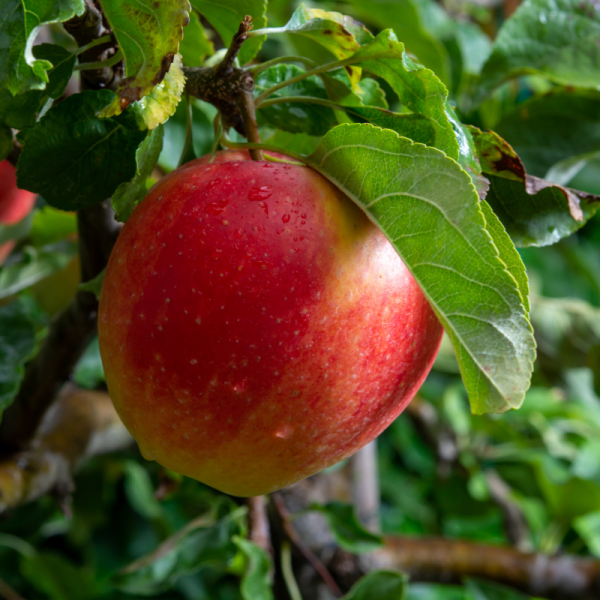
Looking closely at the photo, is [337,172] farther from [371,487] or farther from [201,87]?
[371,487]

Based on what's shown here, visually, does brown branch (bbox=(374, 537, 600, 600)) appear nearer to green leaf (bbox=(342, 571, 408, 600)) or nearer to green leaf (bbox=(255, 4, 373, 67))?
green leaf (bbox=(342, 571, 408, 600))

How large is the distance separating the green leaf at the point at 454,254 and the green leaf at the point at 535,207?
0.07 m

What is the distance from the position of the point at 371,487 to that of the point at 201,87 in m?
0.80

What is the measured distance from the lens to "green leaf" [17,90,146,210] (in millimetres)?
317

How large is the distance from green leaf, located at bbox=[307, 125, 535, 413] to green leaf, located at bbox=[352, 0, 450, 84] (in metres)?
0.48

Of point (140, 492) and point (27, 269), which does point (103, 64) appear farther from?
point (140, 492)

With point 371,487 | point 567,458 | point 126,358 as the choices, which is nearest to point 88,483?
point 371,487

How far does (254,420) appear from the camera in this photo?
0.29 metres

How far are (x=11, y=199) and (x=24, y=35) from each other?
0.47 m

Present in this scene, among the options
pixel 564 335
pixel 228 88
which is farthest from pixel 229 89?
pixel 564 335

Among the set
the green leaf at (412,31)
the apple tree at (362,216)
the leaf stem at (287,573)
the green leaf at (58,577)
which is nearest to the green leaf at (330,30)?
A: the apple tree at (362,216)

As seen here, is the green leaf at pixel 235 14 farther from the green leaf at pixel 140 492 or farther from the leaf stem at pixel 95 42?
the green leaf at pixel 140 492

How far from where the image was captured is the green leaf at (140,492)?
0.90 metres

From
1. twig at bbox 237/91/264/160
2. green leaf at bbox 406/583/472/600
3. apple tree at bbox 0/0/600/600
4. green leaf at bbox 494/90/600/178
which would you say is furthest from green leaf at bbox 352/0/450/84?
green leaf at bbox 406/583/472/600
